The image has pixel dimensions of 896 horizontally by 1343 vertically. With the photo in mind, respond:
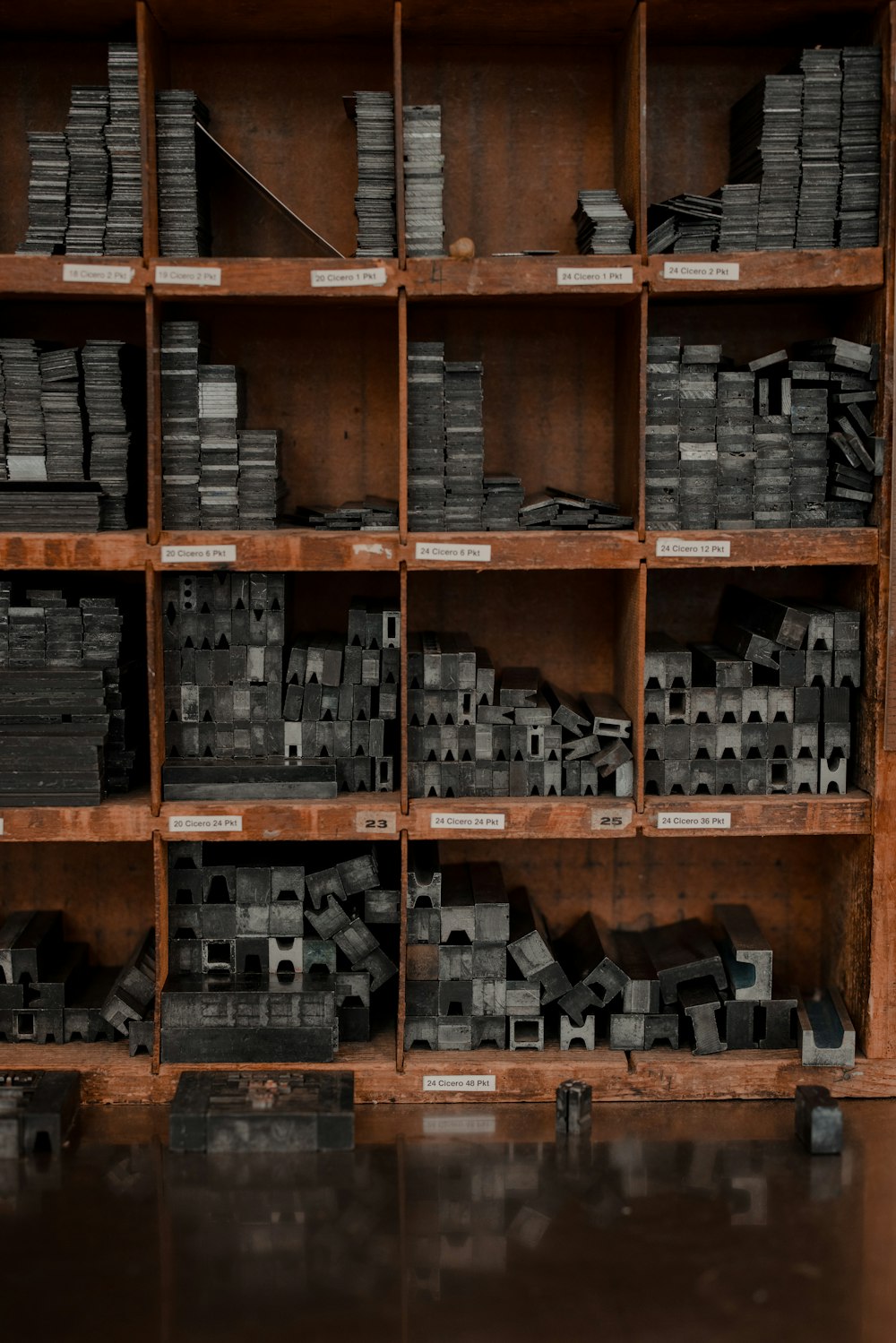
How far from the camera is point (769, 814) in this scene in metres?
3.97

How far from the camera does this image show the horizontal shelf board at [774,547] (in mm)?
3879

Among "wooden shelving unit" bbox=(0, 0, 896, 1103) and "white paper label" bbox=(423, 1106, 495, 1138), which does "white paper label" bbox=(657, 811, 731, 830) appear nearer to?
"wooden shelving unit" bbox=(0, 0, 896, 1103)

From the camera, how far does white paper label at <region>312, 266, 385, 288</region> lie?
3771 mm

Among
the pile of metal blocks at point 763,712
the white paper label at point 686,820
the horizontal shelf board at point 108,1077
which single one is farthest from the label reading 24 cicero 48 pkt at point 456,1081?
the pile of metal blocks at point 763,712

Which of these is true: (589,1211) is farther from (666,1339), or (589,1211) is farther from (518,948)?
(518,948)

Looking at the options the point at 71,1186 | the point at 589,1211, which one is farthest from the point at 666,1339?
the point at 71,1186

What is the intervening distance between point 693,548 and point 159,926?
2012mm

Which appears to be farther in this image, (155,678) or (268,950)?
(268,950)

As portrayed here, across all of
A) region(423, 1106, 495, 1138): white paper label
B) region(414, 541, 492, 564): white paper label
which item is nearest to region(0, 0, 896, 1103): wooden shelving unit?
region(414, 541, 492, 564): white paper label

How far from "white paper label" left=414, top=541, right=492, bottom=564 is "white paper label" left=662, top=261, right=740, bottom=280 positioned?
38.3 inches

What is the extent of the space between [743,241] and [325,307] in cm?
139

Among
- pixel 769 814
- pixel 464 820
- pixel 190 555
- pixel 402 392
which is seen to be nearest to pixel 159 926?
pixel 464 820

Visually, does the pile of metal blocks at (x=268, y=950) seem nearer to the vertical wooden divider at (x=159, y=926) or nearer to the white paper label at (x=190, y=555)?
the vertical wooden divider at (x=159, y=926)

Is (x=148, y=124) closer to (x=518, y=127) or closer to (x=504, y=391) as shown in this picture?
(x=518, y=127)
